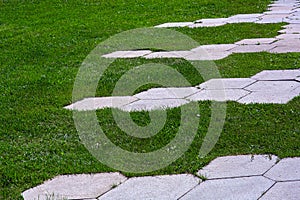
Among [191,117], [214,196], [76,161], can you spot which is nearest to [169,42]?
[191,117]

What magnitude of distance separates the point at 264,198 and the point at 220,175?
0.84 ft

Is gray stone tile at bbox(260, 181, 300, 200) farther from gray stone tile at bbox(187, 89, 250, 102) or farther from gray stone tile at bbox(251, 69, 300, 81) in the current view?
gray stone tile at bbox(251, 69, 300, 81)

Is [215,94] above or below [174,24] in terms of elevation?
below

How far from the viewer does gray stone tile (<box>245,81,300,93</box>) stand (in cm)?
327

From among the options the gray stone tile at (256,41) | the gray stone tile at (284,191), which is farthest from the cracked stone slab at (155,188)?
the gray stone tile at (256,41)

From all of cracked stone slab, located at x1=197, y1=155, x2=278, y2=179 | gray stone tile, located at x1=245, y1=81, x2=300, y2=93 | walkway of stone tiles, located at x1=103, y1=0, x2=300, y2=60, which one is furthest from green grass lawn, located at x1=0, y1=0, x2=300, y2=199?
gray stone tile, located at x1=245, y1=81, x2=300, y2=93

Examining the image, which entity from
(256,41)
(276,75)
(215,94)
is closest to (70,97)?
(215,94)

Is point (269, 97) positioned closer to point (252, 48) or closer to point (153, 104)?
point (153, 104)

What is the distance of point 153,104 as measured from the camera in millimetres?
3088

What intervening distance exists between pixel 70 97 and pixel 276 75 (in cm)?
133

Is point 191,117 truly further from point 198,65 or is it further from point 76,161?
point 198,65

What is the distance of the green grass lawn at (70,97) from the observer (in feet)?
7.76

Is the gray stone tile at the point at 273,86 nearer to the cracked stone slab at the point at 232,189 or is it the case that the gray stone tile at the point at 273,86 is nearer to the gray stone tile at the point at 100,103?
the gray stone tile at the point at 100,103

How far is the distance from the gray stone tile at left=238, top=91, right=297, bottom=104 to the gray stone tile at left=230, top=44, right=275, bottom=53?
1.21m
